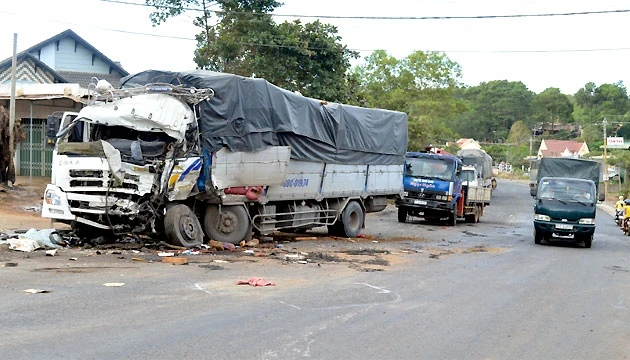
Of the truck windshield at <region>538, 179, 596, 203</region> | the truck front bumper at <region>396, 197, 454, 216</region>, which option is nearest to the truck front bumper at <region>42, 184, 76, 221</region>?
the truck windshield at <region>538, 179, 596, 203</region>

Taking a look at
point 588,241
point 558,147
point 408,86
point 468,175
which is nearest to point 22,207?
point 588,241

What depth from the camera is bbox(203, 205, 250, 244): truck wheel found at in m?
15.5

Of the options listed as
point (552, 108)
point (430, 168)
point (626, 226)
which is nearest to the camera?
point (430, 168)

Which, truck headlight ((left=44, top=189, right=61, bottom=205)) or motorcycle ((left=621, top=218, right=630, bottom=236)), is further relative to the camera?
motorcycle ((left=621, top=218, right=630, bottom=236))

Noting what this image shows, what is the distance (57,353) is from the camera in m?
6.41

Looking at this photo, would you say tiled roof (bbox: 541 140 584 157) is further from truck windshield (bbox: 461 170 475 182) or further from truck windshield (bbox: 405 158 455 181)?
truck windshield (bbox: 405 158 455 181)

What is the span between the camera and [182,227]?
1431cm

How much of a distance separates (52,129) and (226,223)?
154 inches

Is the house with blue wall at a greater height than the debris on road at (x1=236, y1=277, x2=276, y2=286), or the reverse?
the house with blue wall

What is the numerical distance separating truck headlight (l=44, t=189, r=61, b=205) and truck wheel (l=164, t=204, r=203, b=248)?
1.95 metres

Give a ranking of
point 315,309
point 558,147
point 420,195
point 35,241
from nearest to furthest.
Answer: point 315,309 → point 35,241 → point 420,195 → point 558,147

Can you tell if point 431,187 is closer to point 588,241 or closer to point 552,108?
point 588,241

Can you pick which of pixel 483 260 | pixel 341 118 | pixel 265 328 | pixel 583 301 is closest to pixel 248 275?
pixel 265 328

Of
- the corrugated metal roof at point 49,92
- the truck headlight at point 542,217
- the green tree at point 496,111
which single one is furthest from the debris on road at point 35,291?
the green tree at point 496,111
